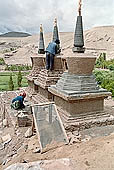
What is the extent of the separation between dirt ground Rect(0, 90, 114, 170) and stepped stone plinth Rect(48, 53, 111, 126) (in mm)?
987

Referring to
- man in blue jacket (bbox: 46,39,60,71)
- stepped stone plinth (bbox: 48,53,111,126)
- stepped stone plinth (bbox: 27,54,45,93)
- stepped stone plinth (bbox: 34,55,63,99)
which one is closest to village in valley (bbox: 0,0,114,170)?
stepped stone plinth (bbox: 48,53,111,126)

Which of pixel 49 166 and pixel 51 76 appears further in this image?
pixel 51 76

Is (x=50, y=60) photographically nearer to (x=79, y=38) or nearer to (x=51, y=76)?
(x=51, y=76)

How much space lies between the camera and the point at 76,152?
16.2 feet

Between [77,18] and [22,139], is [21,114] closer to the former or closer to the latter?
[22,139]

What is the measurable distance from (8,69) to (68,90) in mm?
37826

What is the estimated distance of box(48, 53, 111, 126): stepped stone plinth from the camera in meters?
6.83

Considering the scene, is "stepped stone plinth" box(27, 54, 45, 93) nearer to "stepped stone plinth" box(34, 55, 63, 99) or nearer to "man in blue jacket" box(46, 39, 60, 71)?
"stepped stone plinth" box(34, 55, 63, 99)

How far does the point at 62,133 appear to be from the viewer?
6.11 metres

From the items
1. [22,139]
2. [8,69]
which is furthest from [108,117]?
[8,69]

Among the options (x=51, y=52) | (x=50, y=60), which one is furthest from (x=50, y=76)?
(x=51, y=52)

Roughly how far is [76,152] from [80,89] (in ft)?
8.32

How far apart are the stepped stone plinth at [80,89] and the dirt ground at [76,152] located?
99 cm

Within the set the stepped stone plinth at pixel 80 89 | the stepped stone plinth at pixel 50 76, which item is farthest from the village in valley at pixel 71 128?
the stepped stone plinth at pixel 50 76
